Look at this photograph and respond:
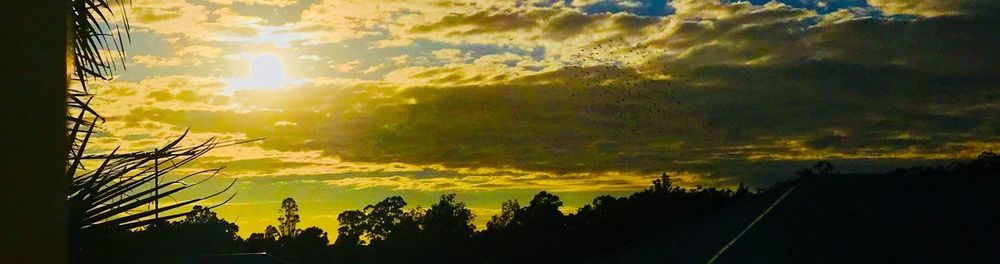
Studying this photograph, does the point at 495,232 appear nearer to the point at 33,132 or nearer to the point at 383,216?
the point at 383,216

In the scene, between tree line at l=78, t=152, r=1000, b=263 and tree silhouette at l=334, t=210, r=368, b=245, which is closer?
tree line at l=78, t=152, r=1000, b=263

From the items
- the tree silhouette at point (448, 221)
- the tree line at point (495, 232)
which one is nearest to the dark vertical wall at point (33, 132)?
the tree line at point (495, 232)

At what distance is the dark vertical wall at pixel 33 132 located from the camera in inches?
36.1

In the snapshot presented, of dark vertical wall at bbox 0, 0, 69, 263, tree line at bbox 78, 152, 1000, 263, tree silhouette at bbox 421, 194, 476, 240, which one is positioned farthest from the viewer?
tree silhouette at bbox 421, 194, 476, 240

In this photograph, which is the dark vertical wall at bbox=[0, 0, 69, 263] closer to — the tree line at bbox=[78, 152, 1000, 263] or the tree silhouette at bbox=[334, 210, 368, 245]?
the tree line at bbox=[78, 152, 1000, 263]

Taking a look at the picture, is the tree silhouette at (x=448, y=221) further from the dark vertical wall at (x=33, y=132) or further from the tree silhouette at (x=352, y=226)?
the dark vertical wall at (x=33, y=132)

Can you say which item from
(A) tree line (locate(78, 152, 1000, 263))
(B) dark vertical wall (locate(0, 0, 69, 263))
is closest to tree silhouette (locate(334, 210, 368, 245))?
(A) tree line (locate(78, 152, 1000, 263))

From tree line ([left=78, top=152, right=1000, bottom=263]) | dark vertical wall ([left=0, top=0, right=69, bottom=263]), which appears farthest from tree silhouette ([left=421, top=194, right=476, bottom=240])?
dark vertical wall ([left=0, top=0, right=69, bottom=263])

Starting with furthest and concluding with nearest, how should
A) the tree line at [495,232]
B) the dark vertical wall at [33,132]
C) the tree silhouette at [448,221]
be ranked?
the tree silhouette at [448,221] → the tree line at [495,232] → the dark vertical wall at [33,132]

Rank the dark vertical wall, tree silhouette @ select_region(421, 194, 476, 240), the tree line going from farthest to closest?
tree silhouette @ select_region(421, 194, 476, 240) < the tree line < the dark vertical wall

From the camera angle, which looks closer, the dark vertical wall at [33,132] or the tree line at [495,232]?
the dark vertical wall at [33,132]

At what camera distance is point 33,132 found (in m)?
0.94

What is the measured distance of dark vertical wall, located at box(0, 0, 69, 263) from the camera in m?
0.92

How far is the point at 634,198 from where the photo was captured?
234 ft
